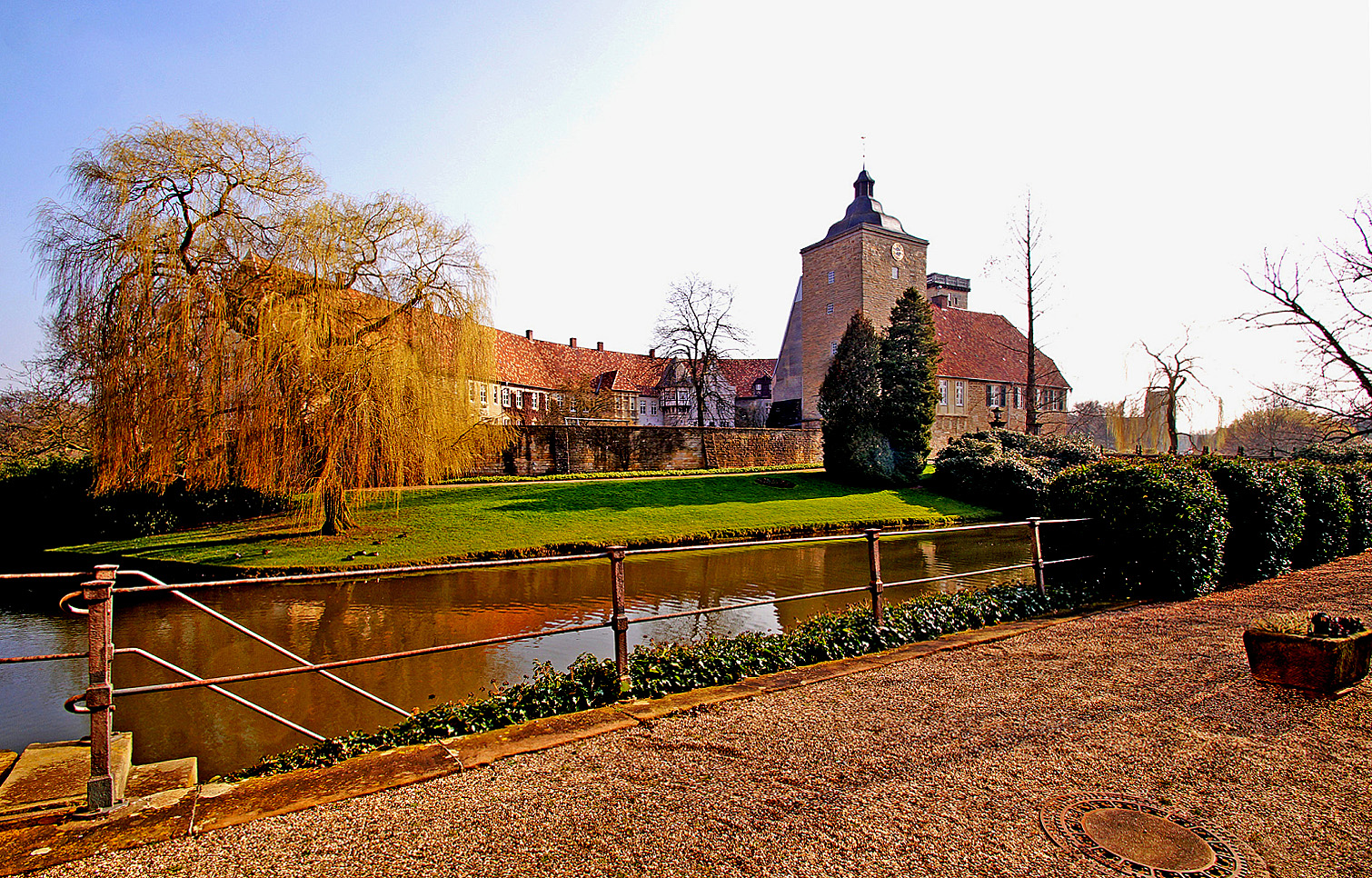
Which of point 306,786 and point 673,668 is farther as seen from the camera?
point 673,668

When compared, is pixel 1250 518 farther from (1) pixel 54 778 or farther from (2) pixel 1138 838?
(1) pixel 54 778

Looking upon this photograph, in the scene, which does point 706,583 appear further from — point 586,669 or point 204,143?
point 204,143

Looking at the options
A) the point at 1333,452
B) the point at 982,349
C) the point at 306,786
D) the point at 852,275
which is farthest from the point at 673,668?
the point at 982,349

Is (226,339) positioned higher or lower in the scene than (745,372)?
lower

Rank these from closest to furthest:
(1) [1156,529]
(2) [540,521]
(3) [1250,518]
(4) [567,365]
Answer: (1) [1156,529]
(3) [1250,518]
(2) [540,521]
(4) [567,365]

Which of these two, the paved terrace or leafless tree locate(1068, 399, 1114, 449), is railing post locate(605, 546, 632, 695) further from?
leafless tree locate(1068, 399, 1114, 449)

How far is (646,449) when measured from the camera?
33125mm

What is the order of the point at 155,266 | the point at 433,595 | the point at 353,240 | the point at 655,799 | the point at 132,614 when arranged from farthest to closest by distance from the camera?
1. the point at 353,240
2. the point at 155,266
3. the point at 433,595
4. the point at 132,614
5. the point at 655,799

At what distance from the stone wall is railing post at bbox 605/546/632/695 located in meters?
23.5

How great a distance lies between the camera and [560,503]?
71.5ft

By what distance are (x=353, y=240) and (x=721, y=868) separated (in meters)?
17.5

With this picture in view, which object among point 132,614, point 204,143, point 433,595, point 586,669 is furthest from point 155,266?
point 586,669

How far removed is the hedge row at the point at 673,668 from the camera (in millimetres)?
4754

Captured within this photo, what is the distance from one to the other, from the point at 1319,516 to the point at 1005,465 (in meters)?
15.0
